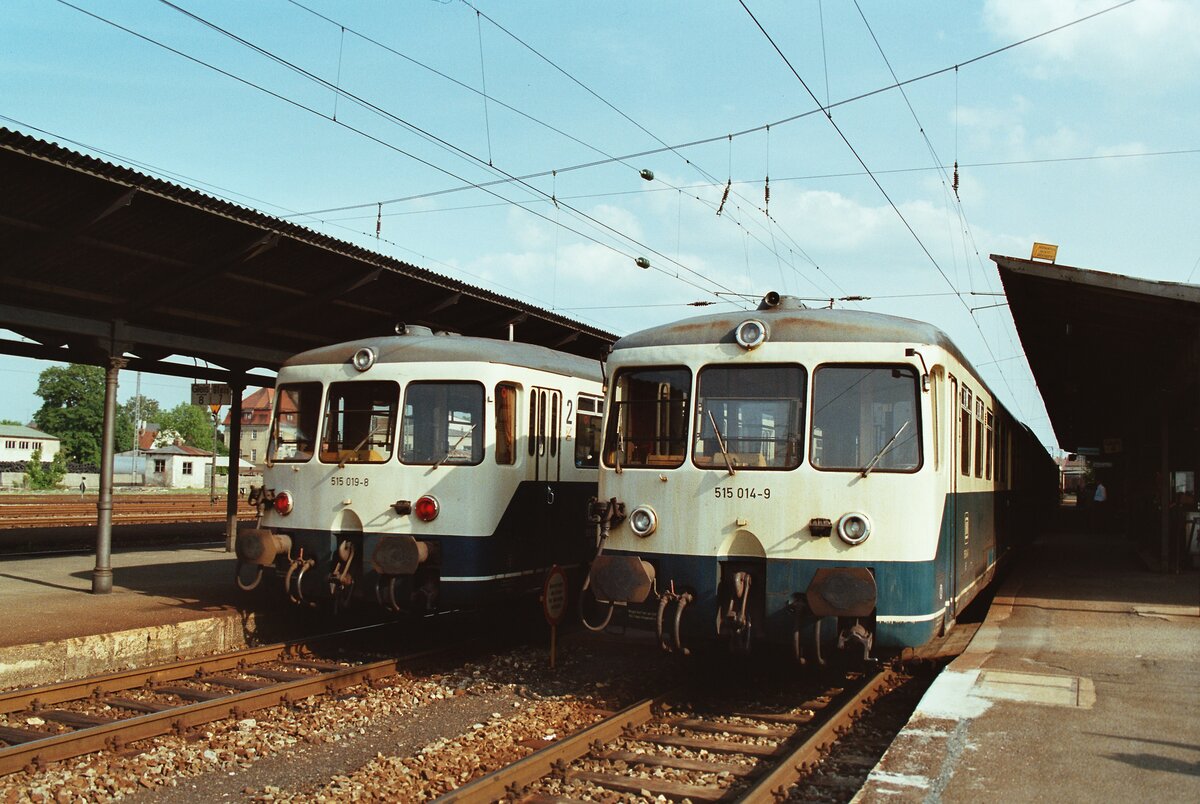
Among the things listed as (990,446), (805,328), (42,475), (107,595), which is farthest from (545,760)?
(42,475)

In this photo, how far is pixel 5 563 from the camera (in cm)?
1508

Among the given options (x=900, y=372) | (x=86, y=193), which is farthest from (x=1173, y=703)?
(x=86, y=193)

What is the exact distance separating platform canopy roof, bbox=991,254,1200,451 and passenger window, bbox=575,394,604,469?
498cm

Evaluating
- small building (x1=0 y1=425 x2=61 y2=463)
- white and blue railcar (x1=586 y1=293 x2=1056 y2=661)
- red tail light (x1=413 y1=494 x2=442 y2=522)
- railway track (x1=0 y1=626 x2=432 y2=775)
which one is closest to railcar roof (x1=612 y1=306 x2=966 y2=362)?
white and blue railcar (x1=586 y1=293 x2=1056 y2=661)

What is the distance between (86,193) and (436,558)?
485 centimetres

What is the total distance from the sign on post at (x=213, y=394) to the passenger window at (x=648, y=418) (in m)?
9.71

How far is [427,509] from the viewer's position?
9719mm

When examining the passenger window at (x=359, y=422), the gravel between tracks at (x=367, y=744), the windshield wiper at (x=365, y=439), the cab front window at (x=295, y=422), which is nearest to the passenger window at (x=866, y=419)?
the gravel between tracks at (x=367, y=744)

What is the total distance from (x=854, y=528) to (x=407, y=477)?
4.42m

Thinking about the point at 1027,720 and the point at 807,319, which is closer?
the point at 1027,720

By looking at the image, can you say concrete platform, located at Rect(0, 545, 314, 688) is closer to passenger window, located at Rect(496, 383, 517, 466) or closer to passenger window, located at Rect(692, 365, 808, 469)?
passenger window, located at Rect(496, 383, 517, 466)

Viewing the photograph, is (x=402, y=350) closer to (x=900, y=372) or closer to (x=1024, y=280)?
(x=900, y=372)

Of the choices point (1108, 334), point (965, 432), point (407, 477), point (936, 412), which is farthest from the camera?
point (1108, 334)

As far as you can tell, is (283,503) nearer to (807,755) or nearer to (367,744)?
(367,744)
